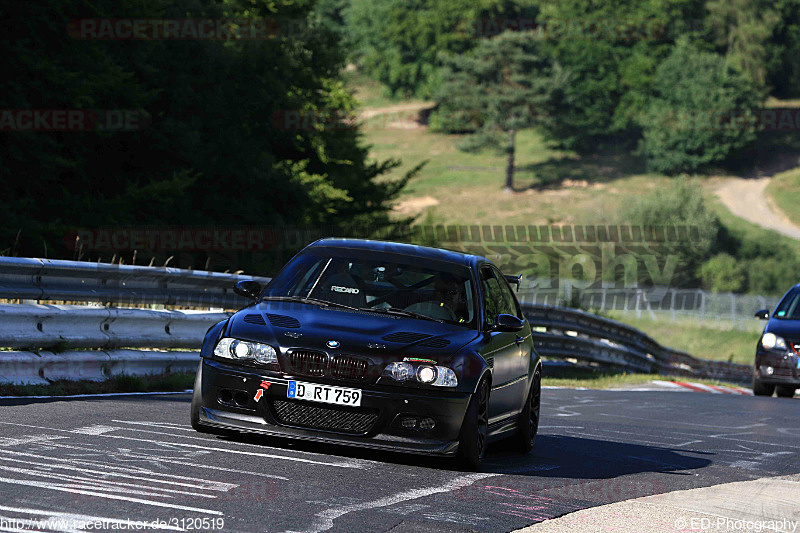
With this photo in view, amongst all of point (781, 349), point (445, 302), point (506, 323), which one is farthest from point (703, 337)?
point (445, 302)

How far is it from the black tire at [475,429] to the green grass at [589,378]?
38.5ft

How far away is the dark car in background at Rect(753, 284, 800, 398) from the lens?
726 inches

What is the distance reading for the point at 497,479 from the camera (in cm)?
758

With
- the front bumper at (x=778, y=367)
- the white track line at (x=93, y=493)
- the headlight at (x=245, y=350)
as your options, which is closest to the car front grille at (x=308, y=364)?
the headlight at (x=245, y=350)

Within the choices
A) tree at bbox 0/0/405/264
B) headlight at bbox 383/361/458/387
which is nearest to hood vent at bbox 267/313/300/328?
headlight at bbox 383/361/458/387

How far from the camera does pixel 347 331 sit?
7.64m

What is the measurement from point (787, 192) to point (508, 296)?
111m

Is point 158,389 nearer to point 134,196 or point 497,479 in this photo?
point 497,479

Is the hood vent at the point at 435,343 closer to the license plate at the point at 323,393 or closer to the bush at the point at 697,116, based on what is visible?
the license plate at the point at 323,393

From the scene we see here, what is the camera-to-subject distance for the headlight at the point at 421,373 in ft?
24.3

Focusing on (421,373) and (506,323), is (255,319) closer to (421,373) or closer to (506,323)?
(421,373)

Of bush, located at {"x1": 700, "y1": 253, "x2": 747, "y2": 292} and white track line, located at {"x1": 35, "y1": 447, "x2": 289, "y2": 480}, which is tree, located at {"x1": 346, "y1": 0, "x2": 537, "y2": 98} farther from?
white track line, located at {"x1": 35, "y1": 447, "x2": 289, "y2": 480}

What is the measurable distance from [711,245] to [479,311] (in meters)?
90.5

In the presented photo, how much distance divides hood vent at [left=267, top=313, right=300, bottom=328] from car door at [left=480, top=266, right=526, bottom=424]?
4.14 ft
